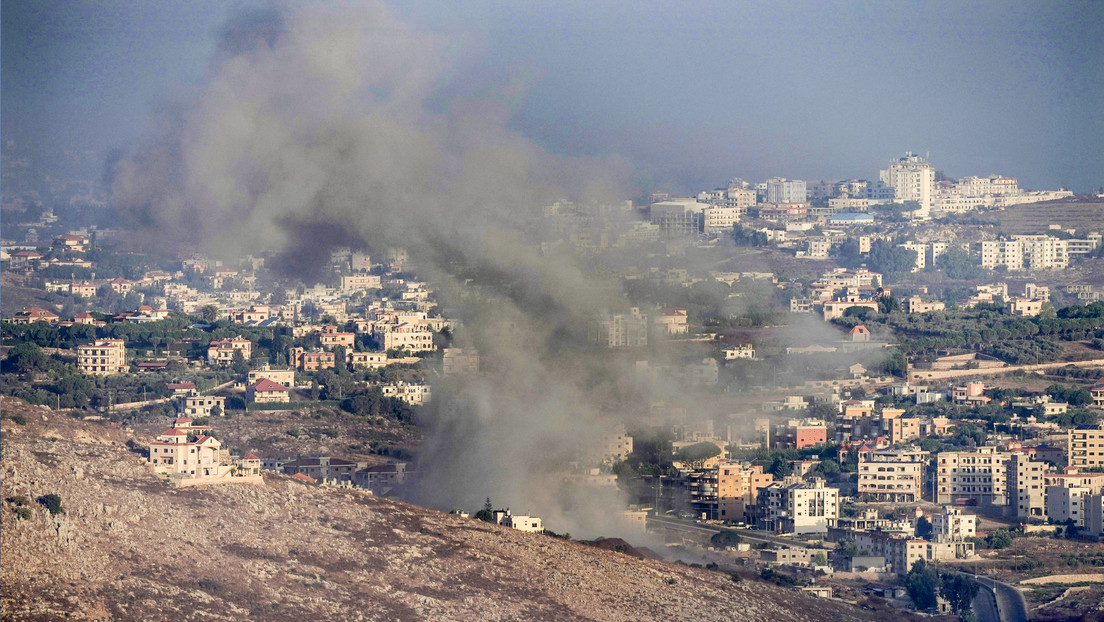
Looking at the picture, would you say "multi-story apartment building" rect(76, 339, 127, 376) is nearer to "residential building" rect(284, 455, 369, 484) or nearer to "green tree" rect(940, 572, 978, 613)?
"residential building" rect(284, 455, 369, 484)

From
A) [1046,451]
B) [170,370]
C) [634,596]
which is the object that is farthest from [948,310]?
[634,596]

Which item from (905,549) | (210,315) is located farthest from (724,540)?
(210,315)

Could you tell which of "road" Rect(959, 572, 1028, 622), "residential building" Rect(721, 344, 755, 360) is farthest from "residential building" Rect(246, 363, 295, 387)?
"road" Rect(959, 572, 1028, 622)

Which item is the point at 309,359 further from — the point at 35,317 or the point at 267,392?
the point at 35,317

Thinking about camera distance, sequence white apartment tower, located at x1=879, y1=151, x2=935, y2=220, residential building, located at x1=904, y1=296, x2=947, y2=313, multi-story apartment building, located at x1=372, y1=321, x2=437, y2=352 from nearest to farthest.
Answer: multi-story apartment building, located at x1=372, y1=321, x2=437, y2=352 < residential building, located at x1=904, y1=296, x2=947, y2=313 < white apartment tower, located at x1=879, y1=151, x2=935, y2=220

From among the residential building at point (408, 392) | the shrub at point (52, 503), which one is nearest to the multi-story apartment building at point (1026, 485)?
the residential building at point (408, 392)

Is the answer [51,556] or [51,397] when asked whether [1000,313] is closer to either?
[51,397]

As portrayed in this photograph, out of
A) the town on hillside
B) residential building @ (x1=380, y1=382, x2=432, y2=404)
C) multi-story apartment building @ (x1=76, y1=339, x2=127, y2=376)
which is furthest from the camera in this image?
multi-story apartment building @ (x1=76, y1=339, x2=127, y2=376)
